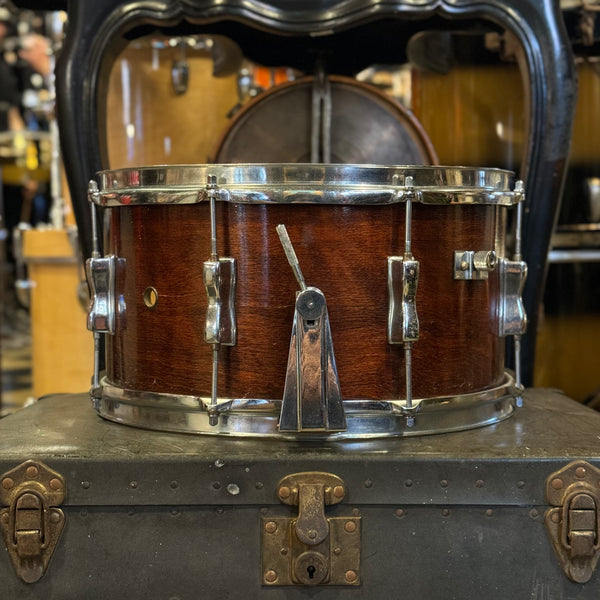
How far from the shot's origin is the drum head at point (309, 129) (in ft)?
7.21

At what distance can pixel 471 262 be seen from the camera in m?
1.53

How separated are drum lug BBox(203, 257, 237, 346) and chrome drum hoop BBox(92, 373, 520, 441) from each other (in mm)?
116

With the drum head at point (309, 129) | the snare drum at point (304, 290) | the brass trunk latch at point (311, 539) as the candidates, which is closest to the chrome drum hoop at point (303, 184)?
the snare drum at point (304, 290)

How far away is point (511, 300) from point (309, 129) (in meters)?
0.84

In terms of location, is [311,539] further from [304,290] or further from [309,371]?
[304,290]

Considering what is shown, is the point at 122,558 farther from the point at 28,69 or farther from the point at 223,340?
the point at 28,69

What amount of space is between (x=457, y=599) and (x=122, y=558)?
537mm

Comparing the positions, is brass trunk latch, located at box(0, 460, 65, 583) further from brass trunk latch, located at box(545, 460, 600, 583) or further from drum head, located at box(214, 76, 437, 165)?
drum head, located at box(214, 76, 437, 165)

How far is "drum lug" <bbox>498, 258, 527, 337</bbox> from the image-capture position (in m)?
1.62

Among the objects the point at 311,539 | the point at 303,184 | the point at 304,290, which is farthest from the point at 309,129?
the point at 311,539

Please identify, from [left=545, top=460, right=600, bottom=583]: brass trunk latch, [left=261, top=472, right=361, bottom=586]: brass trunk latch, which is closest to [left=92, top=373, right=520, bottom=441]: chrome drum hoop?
[left=261, top=472, right=361, bottom=586]: brass trunk latch

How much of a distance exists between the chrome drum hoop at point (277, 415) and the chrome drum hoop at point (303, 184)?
1.12ft

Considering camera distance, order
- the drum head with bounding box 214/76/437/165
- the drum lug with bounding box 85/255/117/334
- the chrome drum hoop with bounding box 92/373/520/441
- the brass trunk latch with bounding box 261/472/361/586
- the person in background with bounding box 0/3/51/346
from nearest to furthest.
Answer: the brass trunk latch with bounding box 261/472/361/586, the chrome drum hoop with bounding box 92/373/520/441, the drum lug with bounding box 85/255/117/334, the drum head with bounding box 214/76/437/165, the person in background with bounding box 0/3/51/346

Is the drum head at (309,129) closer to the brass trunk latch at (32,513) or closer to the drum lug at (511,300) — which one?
the drum lug at (511,300)
